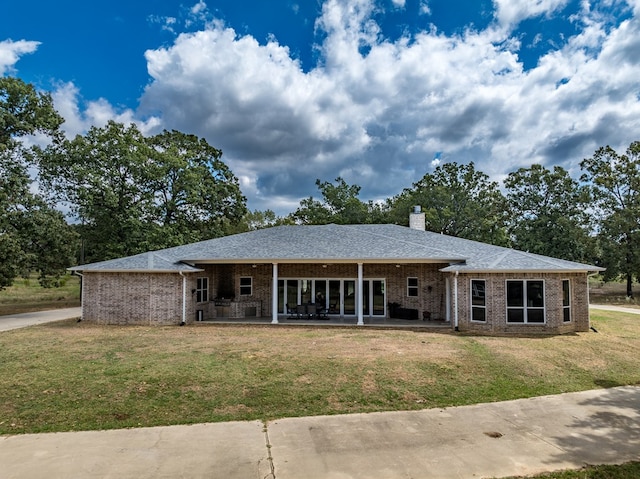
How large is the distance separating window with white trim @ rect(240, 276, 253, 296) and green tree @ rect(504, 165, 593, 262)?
2747 centimetres

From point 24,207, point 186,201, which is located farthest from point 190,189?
point 24,207

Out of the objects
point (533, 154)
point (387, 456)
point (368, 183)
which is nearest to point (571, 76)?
point (387, 456)

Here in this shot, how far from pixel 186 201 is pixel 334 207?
16359 mm

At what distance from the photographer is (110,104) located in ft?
85.0

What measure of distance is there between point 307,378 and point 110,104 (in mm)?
25627

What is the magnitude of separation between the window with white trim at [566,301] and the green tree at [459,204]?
2129 cm

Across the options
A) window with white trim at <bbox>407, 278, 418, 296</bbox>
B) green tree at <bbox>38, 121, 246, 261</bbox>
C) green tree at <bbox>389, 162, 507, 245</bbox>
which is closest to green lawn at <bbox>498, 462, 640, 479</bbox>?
window with white trim at <bbox>407, 278, 418, 296</bbox>

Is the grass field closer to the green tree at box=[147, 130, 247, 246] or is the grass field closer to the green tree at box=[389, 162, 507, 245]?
the green tree at box=[147, 130, 247, 246]

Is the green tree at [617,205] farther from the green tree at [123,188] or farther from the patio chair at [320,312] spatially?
the green tree at [123,188]

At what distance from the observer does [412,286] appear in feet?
60.0

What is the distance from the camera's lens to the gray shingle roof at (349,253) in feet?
48.7

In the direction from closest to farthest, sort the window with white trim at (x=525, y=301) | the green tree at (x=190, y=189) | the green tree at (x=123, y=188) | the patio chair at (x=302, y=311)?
the window with white trim at (x=525, y=301)
the patio chair at (x=302, y=311)
the green tree at (x=123, y=188)
the green tree at (x=190, y=189)

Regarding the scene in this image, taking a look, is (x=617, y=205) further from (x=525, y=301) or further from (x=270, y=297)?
(x=270, y=297)

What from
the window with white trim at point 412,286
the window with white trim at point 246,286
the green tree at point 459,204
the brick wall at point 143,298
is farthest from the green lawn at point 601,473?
the green tree at point 459,204
